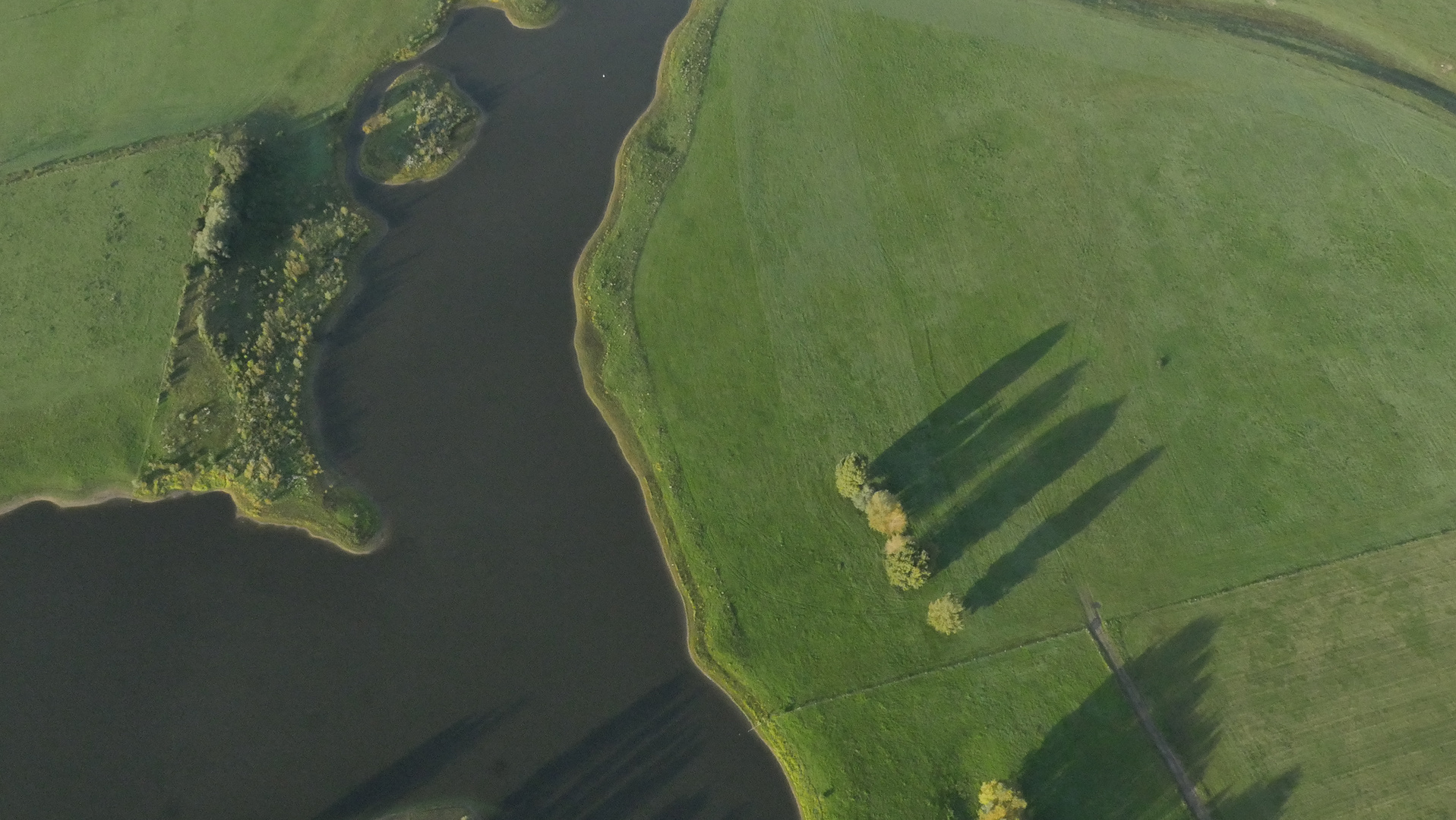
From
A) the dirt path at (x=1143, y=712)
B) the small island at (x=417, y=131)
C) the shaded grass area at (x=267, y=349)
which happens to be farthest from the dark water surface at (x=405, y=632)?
the dirt path at (x=1143, y=712)

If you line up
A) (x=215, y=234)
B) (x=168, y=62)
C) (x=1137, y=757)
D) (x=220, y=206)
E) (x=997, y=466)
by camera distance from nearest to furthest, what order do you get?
(x=1137, y=757) → (x=997, y=466) → (x=215, y=234) → (x=220, y=206) → (x=168, y=62)

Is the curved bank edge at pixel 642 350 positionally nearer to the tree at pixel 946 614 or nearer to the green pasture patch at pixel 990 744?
the green pasture patch at pixel 990 744

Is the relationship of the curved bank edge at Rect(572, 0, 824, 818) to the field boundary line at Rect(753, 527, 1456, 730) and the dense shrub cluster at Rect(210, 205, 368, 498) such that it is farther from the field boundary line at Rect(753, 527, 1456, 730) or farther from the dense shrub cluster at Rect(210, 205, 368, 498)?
the dense shrub cluster at Rect(210, 205, 368, 498)

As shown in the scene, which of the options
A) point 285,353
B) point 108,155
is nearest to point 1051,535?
point 285,353

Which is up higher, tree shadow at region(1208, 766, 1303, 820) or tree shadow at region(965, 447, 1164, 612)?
tree shadow at region(965, 447, 1164, 612)

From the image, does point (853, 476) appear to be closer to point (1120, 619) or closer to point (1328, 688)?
point (1120, 619)

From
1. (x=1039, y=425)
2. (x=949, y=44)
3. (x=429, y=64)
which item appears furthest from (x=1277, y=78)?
(x=429, y=64)

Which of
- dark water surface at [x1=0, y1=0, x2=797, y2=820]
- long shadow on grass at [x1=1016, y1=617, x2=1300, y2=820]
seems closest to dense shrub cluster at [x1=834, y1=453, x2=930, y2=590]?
long shadow on grass at [x1=1016, y1=617, x2=1300, y2=820]
